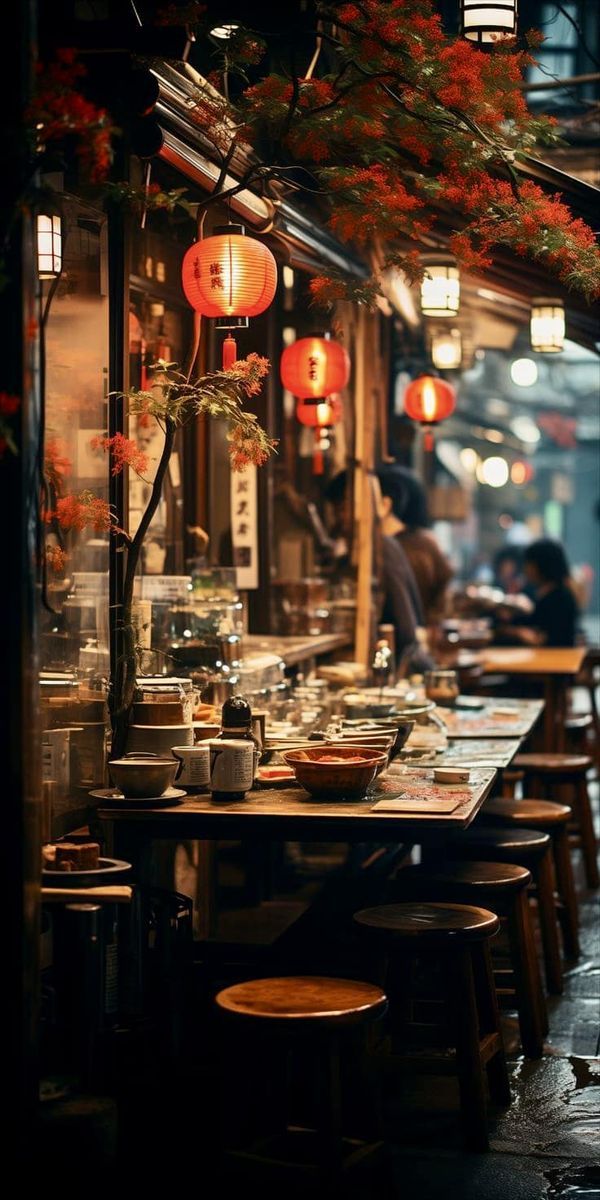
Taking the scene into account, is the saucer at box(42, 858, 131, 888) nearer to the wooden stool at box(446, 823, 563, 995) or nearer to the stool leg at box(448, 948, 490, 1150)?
the stool leg at box(448, 948, 490, 1150)

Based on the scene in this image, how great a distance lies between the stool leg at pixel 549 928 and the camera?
878 cm

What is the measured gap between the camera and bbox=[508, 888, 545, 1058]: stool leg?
7613 mm

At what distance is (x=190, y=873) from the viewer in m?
8.70

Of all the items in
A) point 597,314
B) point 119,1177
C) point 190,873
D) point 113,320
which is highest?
point 597,314

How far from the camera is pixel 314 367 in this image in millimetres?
10914

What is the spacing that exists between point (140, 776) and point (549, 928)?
3.35m

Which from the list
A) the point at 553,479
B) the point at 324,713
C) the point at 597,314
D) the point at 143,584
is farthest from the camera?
the point at 553,479

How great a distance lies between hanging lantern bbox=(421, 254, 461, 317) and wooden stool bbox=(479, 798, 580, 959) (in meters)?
4.14

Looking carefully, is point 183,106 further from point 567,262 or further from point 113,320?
point 567,262

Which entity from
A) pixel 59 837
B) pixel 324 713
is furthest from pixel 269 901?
pixel 59 837

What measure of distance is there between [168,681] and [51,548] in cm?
93

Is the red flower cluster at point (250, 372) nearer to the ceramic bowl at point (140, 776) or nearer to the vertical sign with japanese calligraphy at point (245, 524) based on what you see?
the ceramic bowl at point (140, 776)

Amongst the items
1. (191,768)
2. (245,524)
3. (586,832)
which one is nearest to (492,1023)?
(191,768)

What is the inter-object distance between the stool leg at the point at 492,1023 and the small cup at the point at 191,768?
1424mm
